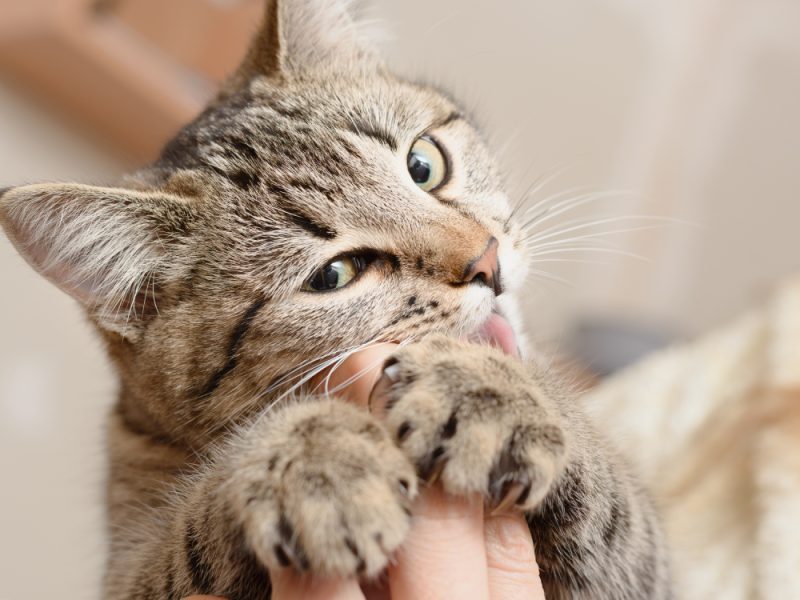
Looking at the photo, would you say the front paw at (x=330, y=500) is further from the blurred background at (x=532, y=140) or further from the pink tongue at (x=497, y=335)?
the blurred background at (x=532, y=140)

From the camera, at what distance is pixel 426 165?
38.3 inches

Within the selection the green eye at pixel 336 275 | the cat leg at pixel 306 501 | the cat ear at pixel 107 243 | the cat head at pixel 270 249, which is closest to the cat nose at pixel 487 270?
the cat head at pixel 270 249

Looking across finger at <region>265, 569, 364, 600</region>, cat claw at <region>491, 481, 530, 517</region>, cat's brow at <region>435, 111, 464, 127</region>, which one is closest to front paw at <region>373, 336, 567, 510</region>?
cat claw at <region>491, 481, 530, 517</region>

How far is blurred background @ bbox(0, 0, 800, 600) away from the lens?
66.2 inches

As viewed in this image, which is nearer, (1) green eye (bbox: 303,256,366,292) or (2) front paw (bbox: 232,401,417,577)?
(2) front paw (bbox: 232,401,417,577)

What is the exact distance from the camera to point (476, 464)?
22.7 inches

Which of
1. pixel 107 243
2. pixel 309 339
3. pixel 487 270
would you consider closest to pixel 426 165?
pixel 487 270

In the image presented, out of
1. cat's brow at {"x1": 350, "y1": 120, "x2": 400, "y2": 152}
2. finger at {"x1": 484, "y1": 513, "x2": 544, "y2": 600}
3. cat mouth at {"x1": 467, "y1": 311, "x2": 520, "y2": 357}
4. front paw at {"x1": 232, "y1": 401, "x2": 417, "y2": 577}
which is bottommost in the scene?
front paw at {"x1": 232, "y1": 401, "x2": 417, "y2": 577}

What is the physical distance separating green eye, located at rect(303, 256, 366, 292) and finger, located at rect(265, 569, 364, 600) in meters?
Answer: 0.37

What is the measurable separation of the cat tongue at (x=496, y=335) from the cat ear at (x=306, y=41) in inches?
20.5

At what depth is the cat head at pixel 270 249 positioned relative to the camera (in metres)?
0.83

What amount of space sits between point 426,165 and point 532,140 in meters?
1.82

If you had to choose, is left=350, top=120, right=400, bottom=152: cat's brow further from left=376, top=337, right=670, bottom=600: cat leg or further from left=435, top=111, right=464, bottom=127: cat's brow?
left=376, top=337, right=670, bottom=600: cat leg

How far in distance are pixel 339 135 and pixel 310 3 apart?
1.18 feet
